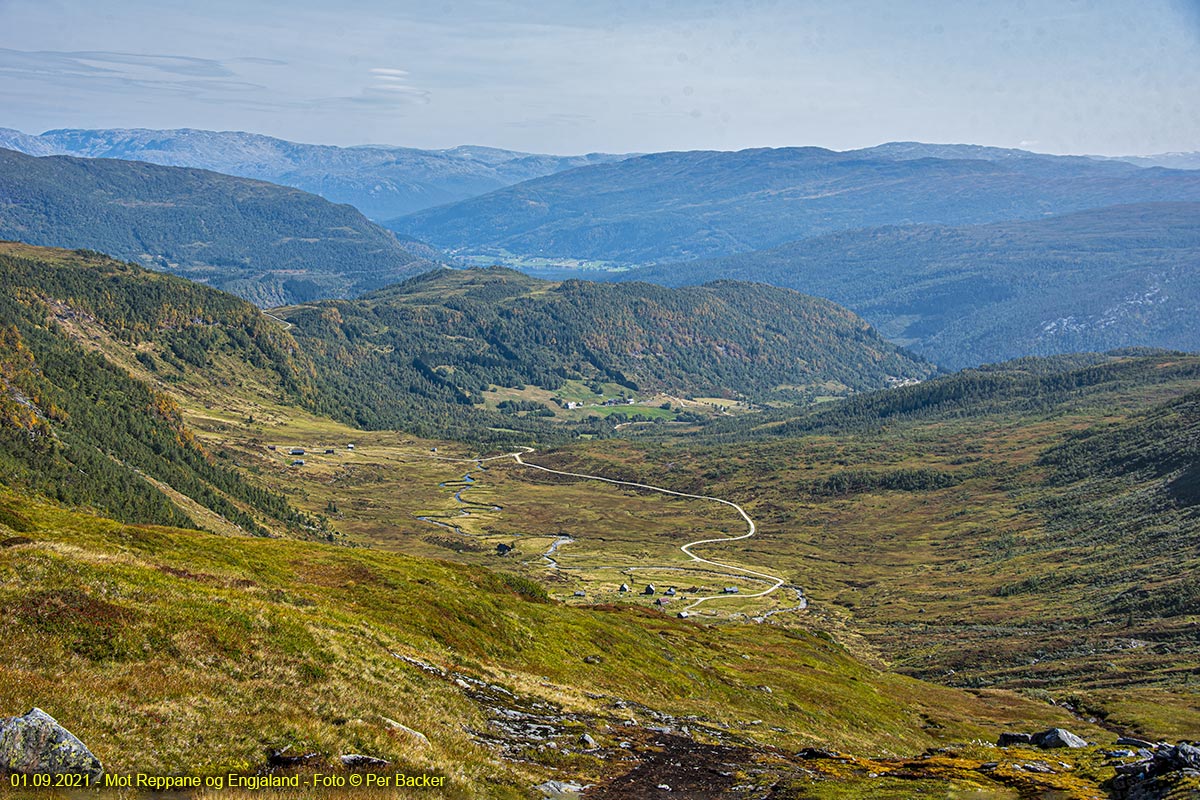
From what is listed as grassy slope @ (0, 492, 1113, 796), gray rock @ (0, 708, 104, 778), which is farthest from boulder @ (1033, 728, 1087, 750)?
gray rock @ (0, 708, 104, 778)

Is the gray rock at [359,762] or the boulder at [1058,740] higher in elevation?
the gray rock at [359,762]

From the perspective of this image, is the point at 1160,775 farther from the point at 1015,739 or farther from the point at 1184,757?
the point at 1015,739

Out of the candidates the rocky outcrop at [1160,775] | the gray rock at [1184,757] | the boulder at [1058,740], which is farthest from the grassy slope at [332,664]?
the gray rock at [1184,757]

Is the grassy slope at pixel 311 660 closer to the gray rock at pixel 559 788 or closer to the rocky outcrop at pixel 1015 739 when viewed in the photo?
the gray rock at pixel 559 788

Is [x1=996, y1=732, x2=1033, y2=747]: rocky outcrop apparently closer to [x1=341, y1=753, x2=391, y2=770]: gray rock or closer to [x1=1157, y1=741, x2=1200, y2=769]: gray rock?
[x1=1157, y1=741, x2=1200, y2=769]: gray rock

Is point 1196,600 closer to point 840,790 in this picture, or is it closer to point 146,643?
point 840,790

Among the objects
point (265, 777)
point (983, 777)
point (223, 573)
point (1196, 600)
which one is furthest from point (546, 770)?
point (1196, 600)
